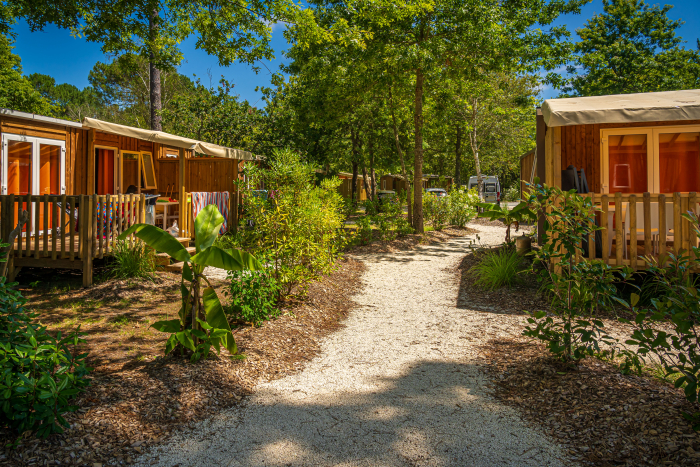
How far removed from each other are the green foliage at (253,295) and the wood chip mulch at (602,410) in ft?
8.72

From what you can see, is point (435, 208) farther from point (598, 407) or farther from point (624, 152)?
point (598, 407)

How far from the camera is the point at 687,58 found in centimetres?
2730

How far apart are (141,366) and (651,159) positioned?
9.81 m

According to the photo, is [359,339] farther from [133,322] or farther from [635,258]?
[635,258]

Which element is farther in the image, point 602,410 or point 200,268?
point 200,268

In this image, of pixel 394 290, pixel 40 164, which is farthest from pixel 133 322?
pixel 40 164

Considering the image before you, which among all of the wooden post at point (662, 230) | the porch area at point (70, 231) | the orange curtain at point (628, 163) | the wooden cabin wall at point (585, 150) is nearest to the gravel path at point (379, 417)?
the wooden post at point (662, 230)

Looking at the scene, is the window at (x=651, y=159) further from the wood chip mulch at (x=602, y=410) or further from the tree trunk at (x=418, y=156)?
the wood chip mulch at (x=602, y=410)

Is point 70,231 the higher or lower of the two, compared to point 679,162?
lower

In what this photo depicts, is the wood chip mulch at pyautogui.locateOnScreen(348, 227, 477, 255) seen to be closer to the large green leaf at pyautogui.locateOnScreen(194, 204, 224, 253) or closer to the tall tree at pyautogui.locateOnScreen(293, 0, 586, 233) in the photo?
the tall tree at pyautogui.locateOnScreen(293, 0, 586, 233)

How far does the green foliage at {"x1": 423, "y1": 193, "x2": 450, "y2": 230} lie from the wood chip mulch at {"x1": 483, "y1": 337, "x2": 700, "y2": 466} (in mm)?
14161

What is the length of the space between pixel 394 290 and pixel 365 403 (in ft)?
15.5

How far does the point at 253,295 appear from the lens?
5355 millimetres

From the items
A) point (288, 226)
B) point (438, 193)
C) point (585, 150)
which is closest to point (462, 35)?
point (585, 150)
